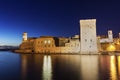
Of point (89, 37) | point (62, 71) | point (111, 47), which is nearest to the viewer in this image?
point (62, 71)

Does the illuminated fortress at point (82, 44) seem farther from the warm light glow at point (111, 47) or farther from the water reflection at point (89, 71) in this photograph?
the water reflection at point (89, 71)

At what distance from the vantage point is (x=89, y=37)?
34.1 m

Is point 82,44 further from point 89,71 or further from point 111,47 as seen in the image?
point 89,71

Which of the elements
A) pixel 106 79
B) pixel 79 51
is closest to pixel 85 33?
pixel 79 51

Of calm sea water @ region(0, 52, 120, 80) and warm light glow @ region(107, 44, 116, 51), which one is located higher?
warm light glow @ region(107, 44, 116, 51)

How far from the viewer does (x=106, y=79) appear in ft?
32.4

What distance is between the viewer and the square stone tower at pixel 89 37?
34.0 metres

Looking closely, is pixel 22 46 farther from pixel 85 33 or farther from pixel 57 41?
pixel 85 33

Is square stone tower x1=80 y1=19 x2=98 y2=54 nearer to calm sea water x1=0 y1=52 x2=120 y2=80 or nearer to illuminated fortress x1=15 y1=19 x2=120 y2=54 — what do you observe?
illuminated fortress x1=15 y1=19 x2=120 y2=54

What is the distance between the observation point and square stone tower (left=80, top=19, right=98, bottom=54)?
33969 mm

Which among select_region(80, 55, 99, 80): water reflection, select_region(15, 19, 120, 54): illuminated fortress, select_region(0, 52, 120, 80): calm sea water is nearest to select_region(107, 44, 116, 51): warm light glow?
select_region(15, 19, 120, 54): illuminated fortress

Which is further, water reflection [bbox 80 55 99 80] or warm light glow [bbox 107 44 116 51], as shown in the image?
warm light glow [bbox 107 44 116 51]

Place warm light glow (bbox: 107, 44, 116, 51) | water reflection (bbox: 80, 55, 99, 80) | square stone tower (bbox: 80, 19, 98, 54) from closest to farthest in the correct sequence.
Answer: water reflection (bbox: 80, 55, 99, 80) → square stone tower (bbox: 80, 19, 98, 54) → warm light glow (bbox: 107, 44, 116, 51)

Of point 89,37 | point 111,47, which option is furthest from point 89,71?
point 111,47
